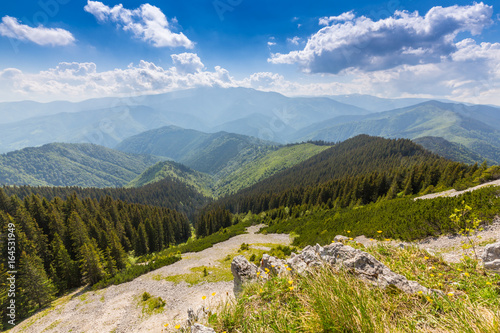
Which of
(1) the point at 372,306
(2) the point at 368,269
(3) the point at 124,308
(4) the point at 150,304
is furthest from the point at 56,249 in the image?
(1) the point at 372,306

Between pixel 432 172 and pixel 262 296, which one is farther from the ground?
pixel 262 296

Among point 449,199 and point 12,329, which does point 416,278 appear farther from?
point 12,329

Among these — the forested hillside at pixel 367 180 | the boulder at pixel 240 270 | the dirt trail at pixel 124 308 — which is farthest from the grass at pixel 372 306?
the forested hillside at pixel 367 180

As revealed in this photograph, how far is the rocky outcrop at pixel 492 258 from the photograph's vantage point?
5477 mm

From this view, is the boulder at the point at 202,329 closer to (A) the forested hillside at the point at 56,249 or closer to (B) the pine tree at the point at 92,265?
(A) the forested hillside at the point at 56,249

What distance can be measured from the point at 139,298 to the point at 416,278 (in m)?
29.6

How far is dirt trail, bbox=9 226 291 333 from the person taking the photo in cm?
1981

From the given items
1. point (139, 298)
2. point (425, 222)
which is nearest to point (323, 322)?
point (425, 222)

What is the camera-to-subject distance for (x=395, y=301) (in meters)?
4.41

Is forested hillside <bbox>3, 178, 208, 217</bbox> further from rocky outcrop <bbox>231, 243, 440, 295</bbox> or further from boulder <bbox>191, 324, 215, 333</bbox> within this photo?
rocky outcrop <bbox>231, 243, 440, 295</bbox>

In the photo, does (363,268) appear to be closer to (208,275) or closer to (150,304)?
(150,304)

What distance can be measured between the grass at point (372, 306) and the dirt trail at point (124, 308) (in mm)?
13397

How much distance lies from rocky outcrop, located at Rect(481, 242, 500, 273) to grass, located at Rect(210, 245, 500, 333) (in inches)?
10.5

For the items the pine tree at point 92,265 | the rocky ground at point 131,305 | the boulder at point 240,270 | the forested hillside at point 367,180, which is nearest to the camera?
the boulder at point 240,270
